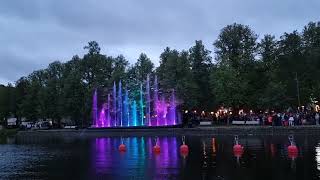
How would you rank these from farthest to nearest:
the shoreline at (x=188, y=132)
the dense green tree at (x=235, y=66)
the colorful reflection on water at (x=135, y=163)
Result: the dense green tree at (x=235, y=66)
the shoreline at (x=188, y=132)
the colorful reflection on water at (x=135, y=163)

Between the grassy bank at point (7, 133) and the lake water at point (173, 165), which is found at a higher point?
the grassy bank at point (7, 133)

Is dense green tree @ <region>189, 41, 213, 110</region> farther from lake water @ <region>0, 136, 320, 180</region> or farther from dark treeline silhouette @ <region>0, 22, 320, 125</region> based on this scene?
lake water @ <region>0, 136, 320, 180</region>

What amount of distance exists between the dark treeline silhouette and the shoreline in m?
19.0

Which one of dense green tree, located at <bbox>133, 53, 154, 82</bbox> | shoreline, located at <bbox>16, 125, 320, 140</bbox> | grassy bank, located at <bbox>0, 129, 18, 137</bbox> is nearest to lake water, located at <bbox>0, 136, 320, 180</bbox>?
shoreline, located at <bbox>16, 125, 320, 140</bbox>

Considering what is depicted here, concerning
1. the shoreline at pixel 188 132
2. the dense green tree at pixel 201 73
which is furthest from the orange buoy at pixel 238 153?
the dense green tree at pixel 201 73

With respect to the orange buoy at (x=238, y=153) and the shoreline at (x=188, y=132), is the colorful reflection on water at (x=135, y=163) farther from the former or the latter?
the shoreline at (x=188, y=132)

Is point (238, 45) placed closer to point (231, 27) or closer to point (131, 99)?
point (231, 27)

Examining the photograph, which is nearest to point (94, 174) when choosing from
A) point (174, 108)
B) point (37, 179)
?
point (37, 179)

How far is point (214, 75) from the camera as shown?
94188mm

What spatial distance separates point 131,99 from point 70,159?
190ft

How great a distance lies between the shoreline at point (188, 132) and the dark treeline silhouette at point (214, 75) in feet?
62.2

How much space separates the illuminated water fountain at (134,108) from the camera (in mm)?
90875

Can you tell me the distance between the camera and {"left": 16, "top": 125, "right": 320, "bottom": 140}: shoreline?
6030 cm

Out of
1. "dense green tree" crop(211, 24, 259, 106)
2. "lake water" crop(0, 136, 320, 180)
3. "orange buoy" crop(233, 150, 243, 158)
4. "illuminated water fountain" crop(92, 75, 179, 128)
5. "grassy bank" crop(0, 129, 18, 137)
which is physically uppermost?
"dense green tree" crop(211, 24, 259, 106)
